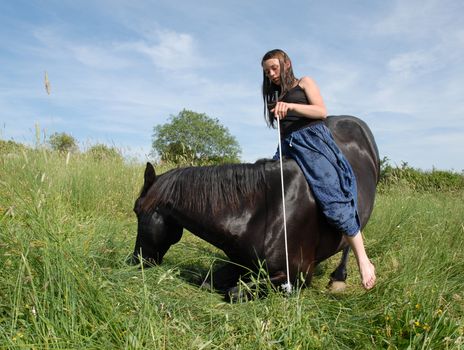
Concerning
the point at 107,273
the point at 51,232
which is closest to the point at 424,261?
the point at 107,273

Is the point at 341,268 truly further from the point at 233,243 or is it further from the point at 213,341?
the point at 213,341

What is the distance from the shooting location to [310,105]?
2869 millimetres

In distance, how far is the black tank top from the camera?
297 cm

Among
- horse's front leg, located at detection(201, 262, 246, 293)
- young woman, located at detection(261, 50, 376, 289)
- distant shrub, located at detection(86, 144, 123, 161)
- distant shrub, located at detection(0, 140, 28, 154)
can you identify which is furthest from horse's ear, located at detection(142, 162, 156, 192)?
distant shrub, located at detection(86, 144, 123, 161)

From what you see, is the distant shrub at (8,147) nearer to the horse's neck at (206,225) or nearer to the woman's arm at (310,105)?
the horse's neck at (206,225)

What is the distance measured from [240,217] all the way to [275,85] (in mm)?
1166

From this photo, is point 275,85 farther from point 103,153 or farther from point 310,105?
point 103,153

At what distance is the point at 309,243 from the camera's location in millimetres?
2777

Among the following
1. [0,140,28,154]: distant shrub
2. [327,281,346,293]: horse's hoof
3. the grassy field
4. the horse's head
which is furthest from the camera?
[0,140,28,154]: distant shrub

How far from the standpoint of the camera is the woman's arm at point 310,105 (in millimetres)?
2797

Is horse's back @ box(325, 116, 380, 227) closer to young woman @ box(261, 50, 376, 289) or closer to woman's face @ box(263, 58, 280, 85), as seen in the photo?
young woman @ box(261, 50, 376, 289)

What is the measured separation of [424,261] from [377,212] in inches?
112

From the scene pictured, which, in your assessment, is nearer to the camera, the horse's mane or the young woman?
the young woman

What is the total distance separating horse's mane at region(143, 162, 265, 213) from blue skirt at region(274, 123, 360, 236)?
327mm
